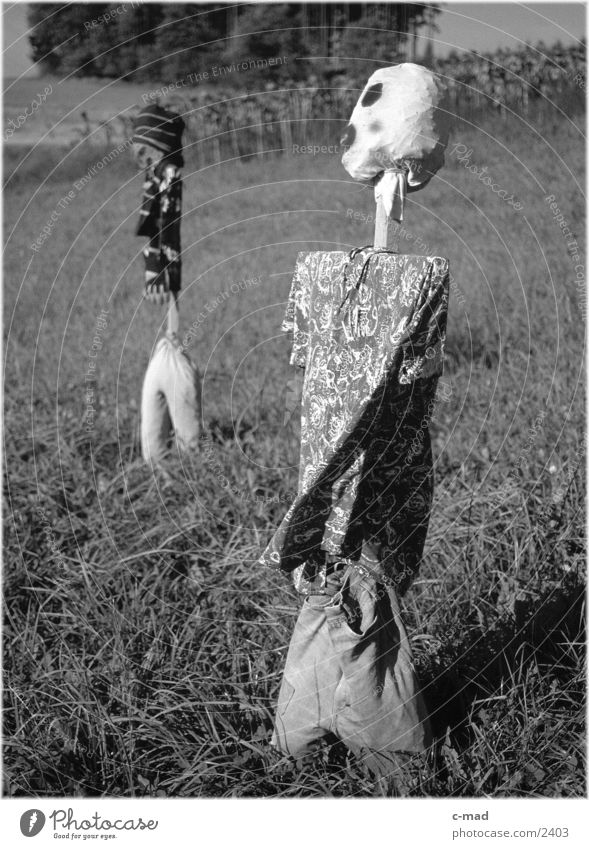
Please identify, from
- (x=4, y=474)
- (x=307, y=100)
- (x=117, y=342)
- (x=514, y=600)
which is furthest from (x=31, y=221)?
(x=514, y=600)

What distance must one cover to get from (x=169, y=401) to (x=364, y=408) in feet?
7.26

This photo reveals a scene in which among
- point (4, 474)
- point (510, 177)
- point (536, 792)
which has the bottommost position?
point (536, 792)

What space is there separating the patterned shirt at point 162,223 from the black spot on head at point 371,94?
1.97m

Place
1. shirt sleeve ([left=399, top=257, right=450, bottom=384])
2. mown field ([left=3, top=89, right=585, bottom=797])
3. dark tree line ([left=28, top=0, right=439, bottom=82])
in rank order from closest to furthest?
shirt sleeve ([left=399, top=257, right=450, bottom=384]), mown field ([left=3, top=89, right=585, bottom=797]), dark tree line ([left=28, top=0, right=439, bottom=82])

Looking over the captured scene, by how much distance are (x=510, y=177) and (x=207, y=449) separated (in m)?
4.60

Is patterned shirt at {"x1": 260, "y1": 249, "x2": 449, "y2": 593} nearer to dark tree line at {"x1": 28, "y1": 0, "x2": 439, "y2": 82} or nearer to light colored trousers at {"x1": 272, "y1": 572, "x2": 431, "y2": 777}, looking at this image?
light colored trousers at {"x1": 272, "y1": 572, "x2": 431, "y2": 777}

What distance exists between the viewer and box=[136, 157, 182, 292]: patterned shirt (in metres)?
3.74

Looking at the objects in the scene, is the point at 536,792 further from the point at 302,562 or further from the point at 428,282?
the point at 428,282

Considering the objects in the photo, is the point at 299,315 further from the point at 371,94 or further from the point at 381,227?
the point at 371,94

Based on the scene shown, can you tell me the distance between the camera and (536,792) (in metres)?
2.15
